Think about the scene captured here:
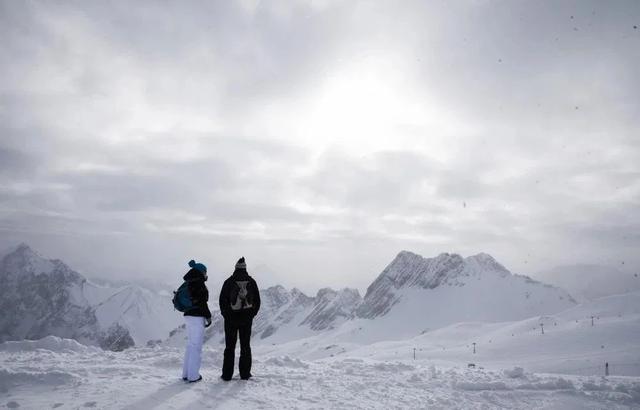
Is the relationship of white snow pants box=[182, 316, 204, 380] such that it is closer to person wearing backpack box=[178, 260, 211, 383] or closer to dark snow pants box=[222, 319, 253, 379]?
person wearing backpack box=[178, 260, 211, 383]

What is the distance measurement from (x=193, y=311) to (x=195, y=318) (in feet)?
0.52

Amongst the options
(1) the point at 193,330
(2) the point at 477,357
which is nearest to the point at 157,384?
(1) the point at 193,330

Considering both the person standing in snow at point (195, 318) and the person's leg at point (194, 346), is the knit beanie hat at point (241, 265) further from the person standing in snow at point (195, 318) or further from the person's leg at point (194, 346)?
the person's leg at point (194, 346)

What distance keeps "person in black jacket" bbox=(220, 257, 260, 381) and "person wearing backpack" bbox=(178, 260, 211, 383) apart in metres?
0.48

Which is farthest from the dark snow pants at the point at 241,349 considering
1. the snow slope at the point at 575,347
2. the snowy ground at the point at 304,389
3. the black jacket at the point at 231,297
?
the snow slope at the point at 575,347

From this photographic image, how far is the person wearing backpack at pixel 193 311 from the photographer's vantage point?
347 inches

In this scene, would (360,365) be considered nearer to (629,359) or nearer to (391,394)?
(391,394)

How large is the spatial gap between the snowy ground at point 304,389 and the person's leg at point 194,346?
272 mm

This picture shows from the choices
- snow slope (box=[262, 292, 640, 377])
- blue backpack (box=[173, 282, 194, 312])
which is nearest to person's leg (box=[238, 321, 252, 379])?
blue backpack (box=[173, 282, 194, 312])

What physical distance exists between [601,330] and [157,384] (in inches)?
2184

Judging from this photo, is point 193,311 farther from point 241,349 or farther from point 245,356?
point 245,356

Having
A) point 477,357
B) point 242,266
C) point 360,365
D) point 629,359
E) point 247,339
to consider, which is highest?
point 242,266

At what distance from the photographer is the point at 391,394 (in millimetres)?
8758

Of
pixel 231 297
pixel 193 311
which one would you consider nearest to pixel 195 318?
pixel 193 311
